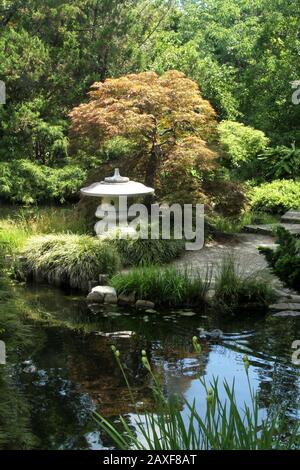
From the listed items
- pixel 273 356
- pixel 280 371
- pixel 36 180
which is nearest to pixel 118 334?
pixel 273 356

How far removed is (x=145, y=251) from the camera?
901 centimetres

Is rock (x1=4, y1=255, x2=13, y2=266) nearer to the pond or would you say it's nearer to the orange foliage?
the pond

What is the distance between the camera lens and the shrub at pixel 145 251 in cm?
888

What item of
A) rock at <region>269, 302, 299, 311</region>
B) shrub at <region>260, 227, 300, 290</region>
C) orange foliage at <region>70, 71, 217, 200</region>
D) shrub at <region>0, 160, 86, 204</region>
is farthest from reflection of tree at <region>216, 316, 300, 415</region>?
shrub at <region>0, 160, 86, 204</region>

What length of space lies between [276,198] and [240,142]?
67.0 inches

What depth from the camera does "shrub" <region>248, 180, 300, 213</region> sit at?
1258 centimetres

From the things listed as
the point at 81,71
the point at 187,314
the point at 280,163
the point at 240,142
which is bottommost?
the point at 187,314

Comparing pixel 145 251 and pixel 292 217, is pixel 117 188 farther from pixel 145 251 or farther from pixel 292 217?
pixel 292 217

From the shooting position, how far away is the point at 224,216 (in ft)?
35.8

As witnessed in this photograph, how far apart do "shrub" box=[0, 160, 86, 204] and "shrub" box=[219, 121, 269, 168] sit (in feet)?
9.27

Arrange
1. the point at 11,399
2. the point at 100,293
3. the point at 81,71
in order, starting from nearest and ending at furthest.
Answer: the point at 11,399
the point at 100,293
the point at 81,71

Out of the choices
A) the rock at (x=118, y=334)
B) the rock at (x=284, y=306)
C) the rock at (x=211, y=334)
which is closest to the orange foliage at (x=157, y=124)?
the rock at (x=284, y=306)

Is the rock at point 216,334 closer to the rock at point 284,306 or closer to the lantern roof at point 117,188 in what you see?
the rock at point 284,306
